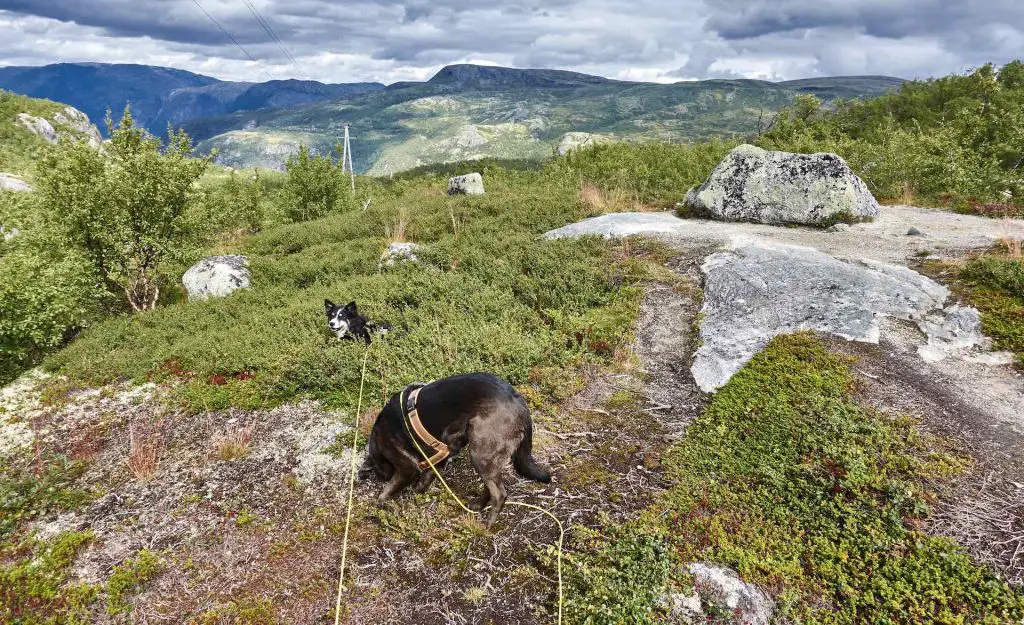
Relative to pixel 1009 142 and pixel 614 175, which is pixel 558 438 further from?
pixel 1009 142

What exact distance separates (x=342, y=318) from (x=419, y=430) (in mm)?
4869

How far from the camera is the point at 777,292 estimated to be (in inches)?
327

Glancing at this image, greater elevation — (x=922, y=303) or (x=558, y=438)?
(x=922, y=303)

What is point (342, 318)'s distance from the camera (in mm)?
8914

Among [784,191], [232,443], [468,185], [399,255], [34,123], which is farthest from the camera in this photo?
[34,123]

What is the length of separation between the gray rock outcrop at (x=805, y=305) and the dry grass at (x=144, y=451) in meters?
7.43

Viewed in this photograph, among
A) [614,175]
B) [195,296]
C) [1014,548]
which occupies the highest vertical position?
[614,175]

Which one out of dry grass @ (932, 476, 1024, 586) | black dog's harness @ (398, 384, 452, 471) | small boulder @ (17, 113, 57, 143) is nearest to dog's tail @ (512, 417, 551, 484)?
black dog's harness @ (398, 384, 452, 471)

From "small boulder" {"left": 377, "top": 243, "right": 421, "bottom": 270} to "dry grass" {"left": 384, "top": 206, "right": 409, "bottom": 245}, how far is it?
4.61 ft

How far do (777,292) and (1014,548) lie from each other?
16.5 feet

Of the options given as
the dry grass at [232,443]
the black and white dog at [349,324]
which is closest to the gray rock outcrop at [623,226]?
the black and white dog at [349,324]

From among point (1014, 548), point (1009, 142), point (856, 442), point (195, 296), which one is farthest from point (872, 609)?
point (1009, 142)

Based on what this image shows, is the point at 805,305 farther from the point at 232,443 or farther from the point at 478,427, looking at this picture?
the point at 232,443

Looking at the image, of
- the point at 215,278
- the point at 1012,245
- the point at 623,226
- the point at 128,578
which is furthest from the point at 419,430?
the point at 1012,245
